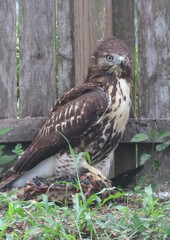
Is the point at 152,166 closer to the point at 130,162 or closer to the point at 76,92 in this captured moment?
the point at 130,162

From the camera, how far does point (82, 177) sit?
4820 millimetres

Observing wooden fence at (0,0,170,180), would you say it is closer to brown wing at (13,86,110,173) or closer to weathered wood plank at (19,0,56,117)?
weathered wood plank at (19,0,56,117)

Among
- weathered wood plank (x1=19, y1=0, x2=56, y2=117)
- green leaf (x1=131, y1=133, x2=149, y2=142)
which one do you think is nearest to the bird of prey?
green leaf (x1=131, y1=133, x2=149, y2=142)

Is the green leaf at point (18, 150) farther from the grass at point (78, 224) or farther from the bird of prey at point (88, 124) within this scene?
the grass at point (78, 224)

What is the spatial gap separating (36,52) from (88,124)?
0.94 metres

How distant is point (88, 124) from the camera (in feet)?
16.9

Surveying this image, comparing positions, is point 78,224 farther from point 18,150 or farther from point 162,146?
point 162,146

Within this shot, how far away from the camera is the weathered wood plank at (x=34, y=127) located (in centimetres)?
555

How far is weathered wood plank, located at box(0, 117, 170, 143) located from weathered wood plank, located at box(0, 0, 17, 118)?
0.12 m

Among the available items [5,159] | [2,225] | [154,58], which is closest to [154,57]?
[154,58]

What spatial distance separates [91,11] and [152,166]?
4.96 ft

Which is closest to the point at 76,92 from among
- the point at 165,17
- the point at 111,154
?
the point at 111,154

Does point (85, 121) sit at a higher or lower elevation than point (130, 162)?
higher

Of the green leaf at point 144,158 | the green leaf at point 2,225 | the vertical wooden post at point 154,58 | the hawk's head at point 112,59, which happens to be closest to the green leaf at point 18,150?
the hawk's head at point 112,59
